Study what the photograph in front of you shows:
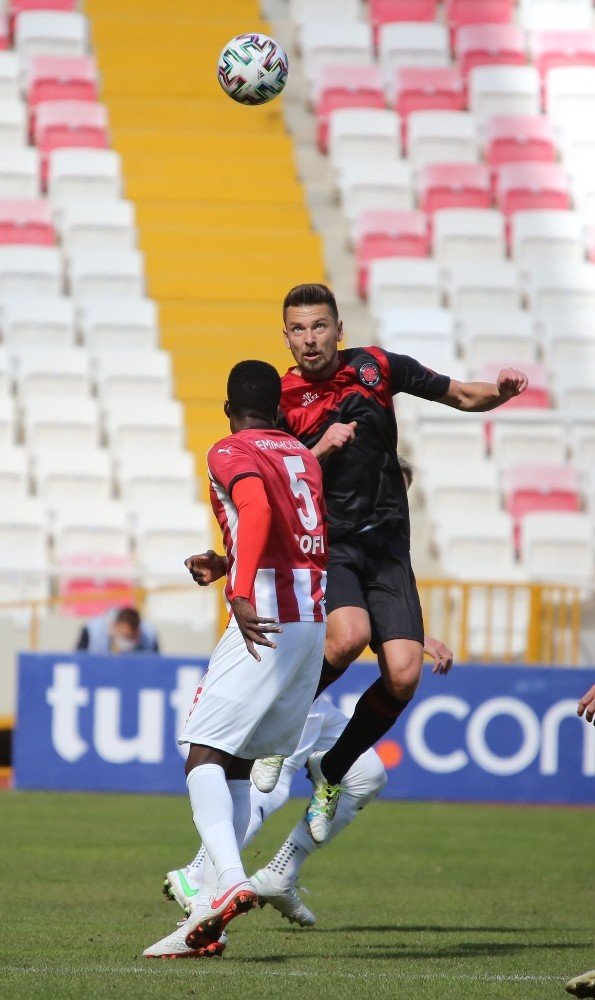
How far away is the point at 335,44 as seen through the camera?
22391 millimetres

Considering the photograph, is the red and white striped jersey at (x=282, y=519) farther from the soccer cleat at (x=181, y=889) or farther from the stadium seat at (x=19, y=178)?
the stadium seat at (x=19, y=178)

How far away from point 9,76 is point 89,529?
24.7 ft

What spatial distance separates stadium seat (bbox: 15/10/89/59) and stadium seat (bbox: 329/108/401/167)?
3.24 metres

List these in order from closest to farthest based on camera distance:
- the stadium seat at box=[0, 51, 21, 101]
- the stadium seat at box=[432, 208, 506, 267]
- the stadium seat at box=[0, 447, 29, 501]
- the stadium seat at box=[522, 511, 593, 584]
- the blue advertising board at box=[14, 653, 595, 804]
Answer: the blue advertising board at box=[14, 653, 595, 804] < the stadium seat at box=[0, 447, 29, 501] < the stadium seat at box=[522, 511, 593, 584] < the stadium seat at box=[432, 208, 506, 267] < the stadium seat at box=[0, 51, 21, 101]

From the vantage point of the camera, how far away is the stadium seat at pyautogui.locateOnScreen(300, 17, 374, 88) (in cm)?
2230

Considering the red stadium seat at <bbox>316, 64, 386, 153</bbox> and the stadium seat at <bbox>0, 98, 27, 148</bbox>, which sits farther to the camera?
the red stadium seat at <bbox>316, 64, 386, 153</bbox>

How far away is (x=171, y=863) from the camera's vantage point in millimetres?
9078

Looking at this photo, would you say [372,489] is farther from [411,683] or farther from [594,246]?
[594,246]

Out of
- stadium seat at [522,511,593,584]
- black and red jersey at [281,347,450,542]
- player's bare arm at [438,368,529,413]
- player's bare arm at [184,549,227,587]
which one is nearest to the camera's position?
player's bare arm at [184,549,227,587]

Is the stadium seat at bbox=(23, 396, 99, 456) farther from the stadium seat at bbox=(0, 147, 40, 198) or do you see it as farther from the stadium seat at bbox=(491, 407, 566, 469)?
the stadium seat at bbox=(491, 407, 566, 469)

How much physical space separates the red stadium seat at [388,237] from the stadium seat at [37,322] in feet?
11.9

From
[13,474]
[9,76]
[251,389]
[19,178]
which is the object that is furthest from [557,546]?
[251,389]

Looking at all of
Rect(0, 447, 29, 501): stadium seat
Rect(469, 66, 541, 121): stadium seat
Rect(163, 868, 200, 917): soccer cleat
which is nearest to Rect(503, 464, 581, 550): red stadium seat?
Rect(0, 447, 29, 501): stadium seat

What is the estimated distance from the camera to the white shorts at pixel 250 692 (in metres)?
5.66
